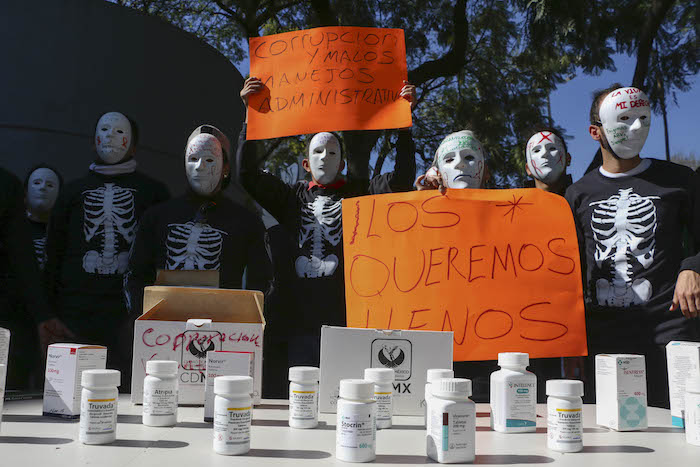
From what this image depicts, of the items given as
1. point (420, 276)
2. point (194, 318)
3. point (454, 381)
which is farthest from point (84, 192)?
point (454, 381)

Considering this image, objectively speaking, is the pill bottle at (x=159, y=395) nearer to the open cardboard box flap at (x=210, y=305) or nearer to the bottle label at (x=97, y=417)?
the bottle label at (x=97, y=417)

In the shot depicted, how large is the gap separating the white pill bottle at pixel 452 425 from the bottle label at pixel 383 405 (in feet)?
0.97

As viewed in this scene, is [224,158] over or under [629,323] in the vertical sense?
over

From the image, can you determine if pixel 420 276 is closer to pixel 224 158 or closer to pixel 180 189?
pixel 224 158

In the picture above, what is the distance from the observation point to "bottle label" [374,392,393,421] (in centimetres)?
171

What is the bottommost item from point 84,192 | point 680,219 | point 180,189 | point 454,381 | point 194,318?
point 454,381

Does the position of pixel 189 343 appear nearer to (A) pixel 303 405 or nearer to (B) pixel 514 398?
(A) pixel 303 405

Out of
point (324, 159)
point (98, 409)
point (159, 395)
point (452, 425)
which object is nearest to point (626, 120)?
point (324, 159)

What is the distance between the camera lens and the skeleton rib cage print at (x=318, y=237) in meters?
3.07

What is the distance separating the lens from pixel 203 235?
316 cm

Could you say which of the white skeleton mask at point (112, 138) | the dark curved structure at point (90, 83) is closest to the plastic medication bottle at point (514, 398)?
the white skeleton mask at point (112, 138)

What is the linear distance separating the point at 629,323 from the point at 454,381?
1516mm

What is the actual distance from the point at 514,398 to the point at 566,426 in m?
0.21

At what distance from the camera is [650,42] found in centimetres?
812
